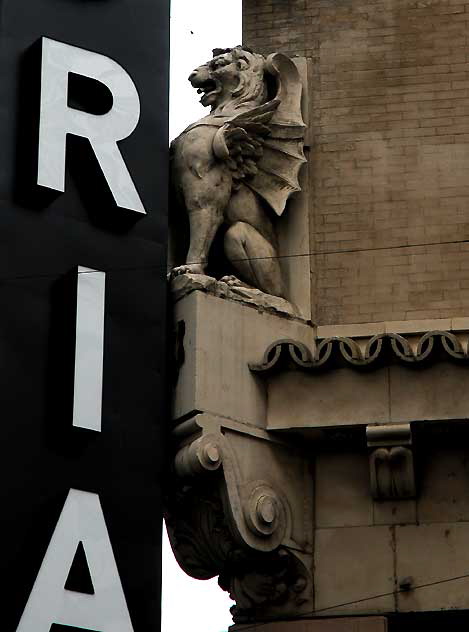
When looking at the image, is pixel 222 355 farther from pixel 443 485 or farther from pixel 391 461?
pixel 443 485

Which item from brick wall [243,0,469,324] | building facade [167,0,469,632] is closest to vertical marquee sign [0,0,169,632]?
building facade [167,0,469,632]

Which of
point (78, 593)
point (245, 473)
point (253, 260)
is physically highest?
point (253, 260)

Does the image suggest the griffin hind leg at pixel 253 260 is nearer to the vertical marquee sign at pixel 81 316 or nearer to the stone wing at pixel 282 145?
the stone wing at pixel 282 145

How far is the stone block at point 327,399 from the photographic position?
72.0 ft

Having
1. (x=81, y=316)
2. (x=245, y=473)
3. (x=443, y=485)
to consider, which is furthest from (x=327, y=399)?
(x=81, y=316)

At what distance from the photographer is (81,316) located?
21328 millimetres

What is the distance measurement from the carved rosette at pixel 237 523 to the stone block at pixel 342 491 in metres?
0.26

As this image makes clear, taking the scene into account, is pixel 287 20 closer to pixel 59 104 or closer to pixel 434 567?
pixel 59 104

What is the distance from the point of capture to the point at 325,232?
23.2 metres

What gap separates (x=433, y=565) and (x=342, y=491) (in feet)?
4.36

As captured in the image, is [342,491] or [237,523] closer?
[237,523]

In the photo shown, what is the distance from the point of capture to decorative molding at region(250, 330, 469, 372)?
21781 millimetres

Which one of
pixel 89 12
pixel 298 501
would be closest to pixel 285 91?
pixel 89 12

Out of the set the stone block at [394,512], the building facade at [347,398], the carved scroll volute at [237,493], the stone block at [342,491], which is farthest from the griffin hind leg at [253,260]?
the stone block at [394,512]
